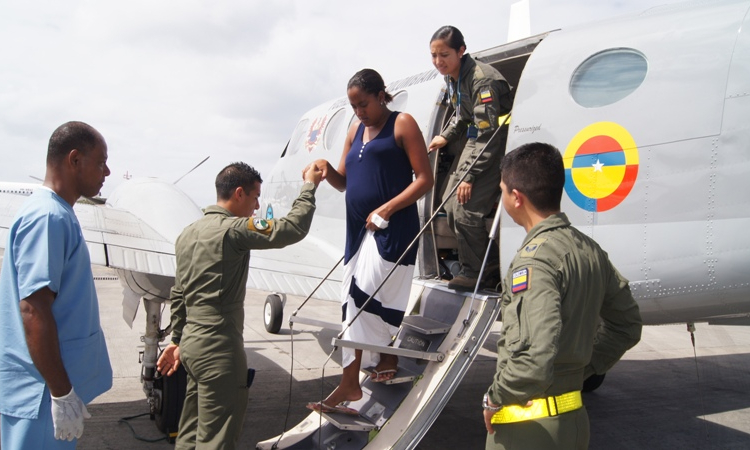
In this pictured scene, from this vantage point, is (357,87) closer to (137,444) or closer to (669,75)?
(669,75)

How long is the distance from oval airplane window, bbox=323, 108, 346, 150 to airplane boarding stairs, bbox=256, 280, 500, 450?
3514 millimetres

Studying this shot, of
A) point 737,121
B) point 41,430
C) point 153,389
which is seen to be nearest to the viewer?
point 41,430

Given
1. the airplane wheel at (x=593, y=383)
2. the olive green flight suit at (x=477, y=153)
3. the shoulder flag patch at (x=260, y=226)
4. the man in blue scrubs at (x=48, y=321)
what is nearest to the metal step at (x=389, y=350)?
the shoulder flag patch at (x=260, y=226)

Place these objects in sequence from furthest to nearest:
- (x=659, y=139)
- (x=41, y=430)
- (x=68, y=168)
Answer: (x=659, y=139)
(x=68, y=168)
(x=41, y=430)

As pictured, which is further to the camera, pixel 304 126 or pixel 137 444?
pixel 304 126

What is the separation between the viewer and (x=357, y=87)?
12.3ft

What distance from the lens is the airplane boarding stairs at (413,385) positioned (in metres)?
3.71

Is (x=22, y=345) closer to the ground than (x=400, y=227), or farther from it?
closer to the ground

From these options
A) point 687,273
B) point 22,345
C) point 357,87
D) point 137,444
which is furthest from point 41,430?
point 687,273

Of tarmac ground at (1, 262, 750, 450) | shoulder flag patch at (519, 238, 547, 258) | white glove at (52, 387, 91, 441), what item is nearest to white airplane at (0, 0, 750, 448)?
tarmac ground at (1, 262, 750, 450)

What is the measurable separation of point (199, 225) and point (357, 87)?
4.43 feet

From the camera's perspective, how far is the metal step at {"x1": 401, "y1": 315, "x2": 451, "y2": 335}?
4.13 metres

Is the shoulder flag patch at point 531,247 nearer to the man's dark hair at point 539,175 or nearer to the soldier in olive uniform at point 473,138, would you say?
the man's dark hair at point 539,175

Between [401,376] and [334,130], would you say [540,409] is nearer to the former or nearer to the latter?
[401,376]
